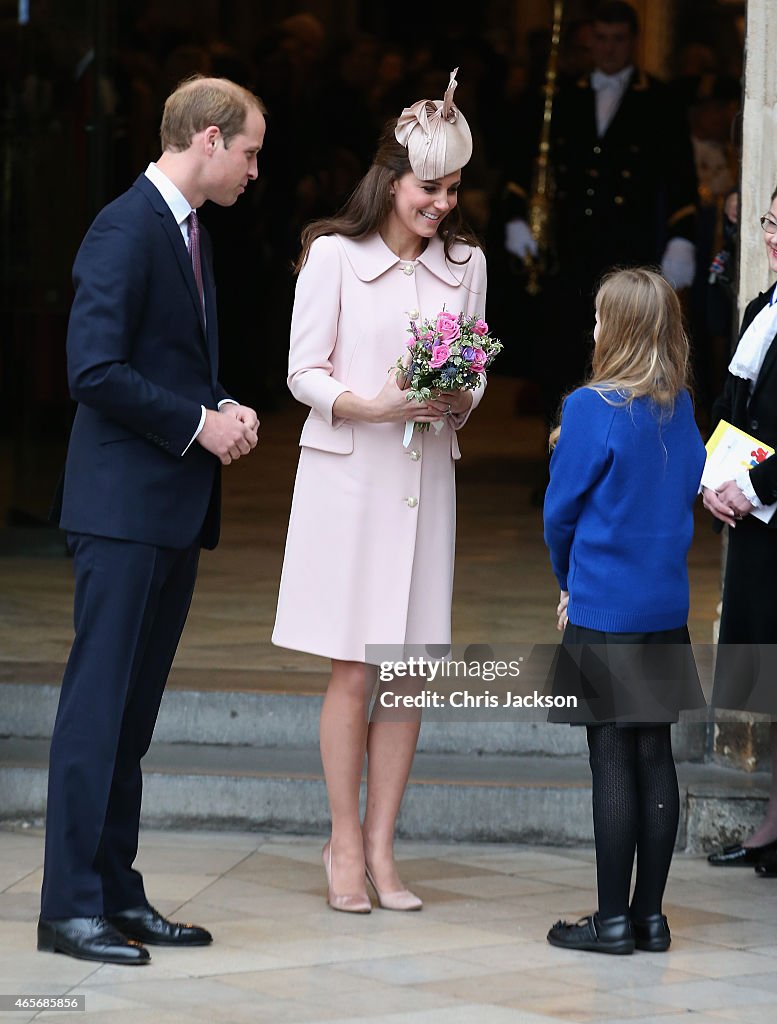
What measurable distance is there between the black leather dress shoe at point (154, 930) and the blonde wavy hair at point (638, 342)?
1397 millimetres

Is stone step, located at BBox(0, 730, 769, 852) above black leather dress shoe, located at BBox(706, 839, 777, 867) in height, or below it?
above

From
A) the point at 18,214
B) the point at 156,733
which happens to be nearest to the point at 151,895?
the point at 156,733

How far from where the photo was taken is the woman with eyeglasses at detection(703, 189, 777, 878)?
5.07 m

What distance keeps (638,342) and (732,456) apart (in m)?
0.78

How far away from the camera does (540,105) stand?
9.46 metres

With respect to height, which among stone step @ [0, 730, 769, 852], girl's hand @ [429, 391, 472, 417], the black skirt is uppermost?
girl's hand @ [429, 391, 472, 417]

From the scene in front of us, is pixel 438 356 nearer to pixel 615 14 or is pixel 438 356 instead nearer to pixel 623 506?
pixel 623 506

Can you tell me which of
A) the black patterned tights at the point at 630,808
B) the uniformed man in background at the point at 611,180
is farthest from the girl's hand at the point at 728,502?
the uniformed man in background at the point at 611,180

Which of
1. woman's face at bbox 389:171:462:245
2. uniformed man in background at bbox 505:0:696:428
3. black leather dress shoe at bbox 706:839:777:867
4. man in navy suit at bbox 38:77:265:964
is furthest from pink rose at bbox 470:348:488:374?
uniformed man in background at bbox 505:0:696:428

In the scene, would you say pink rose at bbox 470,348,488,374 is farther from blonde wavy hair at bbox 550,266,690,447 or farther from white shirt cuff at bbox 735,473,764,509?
white shirt cuff at bbox 735,473,764,509

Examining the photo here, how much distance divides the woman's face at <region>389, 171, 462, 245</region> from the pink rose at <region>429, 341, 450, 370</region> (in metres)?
0.40

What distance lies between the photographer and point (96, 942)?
4.27m

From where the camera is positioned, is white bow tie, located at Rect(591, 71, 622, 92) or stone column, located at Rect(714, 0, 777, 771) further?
white bow tie, located at Rect(591, 71, 622, 92)

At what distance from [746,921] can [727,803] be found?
665 mm
